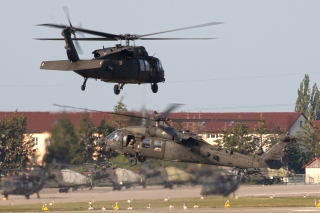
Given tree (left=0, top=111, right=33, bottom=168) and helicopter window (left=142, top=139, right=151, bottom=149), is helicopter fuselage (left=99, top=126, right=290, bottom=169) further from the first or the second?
tree (left=0, top=111, right=33, bottom=168)

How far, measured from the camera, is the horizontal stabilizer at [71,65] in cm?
4344

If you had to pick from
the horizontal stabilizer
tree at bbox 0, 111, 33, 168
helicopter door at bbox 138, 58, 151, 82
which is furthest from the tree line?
the horizontal stabilizer

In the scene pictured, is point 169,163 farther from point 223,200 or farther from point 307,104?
point 307,104

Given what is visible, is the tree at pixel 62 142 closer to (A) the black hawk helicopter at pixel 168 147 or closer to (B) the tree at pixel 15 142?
(B) the tree at pixel 15 142

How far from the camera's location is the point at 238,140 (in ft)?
292

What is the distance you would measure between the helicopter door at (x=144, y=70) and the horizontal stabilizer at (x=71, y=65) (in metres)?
4.05

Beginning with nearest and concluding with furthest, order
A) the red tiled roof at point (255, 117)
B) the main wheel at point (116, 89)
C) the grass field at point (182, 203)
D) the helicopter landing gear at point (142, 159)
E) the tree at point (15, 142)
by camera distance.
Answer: the main wheel at point (116, 89) < the helicopter landing gear at point (142, 159) < the grass field at point (182, 203) < the tree at point (15, 142) < the red tiled roof at point (255, 117)

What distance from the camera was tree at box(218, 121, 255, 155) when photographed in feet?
281

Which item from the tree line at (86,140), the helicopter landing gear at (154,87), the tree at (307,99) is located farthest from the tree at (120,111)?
the tree at (307,99)

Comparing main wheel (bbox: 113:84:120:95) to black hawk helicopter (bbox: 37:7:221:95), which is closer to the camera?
black hawk helicopter (bbox: 37:7:221:95)

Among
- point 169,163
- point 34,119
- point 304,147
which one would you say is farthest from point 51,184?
point 304,147

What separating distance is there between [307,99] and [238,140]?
68.6 meters

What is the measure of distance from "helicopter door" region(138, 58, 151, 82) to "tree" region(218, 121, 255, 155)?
36846 millimetres

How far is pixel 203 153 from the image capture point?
172 ft
